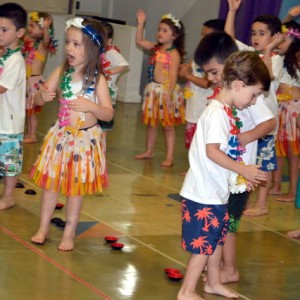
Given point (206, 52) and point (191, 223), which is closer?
point (191, 223)

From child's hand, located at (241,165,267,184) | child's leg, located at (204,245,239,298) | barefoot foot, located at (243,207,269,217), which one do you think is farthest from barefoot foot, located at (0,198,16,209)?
child's hand, located at (241,165,267,184)

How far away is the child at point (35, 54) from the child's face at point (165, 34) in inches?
48.2

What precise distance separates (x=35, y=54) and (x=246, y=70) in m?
4.79

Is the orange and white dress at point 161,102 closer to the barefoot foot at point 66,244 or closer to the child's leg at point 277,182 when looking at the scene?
the child's leg at point 277,182

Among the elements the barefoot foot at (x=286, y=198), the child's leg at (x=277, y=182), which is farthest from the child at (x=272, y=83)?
the child's leg at (x=277, y=182)

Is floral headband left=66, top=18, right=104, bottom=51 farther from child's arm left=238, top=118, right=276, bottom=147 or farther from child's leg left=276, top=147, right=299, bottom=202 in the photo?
child's leg left=276, top=147, right=299, bottom=202

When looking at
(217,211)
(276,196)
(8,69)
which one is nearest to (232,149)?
(217,211)

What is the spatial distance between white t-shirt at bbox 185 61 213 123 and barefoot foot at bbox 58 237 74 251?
8.79ft

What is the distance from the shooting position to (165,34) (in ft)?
24.8

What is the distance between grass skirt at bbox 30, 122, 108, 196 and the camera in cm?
471

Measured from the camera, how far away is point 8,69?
210 inches

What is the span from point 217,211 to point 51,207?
1309 mm

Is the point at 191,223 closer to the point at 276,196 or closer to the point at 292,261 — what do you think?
the point at 292,261

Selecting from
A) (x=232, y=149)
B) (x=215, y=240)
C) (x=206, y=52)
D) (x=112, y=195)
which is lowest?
(x=112, y=195)
